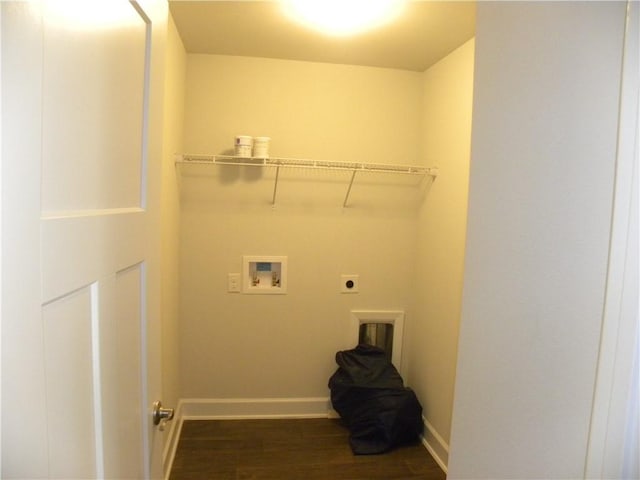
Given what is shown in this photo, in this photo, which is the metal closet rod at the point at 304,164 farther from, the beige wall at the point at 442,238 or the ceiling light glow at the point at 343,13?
the ceiling light glow at the point at 343,13

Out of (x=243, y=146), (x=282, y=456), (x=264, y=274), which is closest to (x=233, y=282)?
(x=264, y=274)

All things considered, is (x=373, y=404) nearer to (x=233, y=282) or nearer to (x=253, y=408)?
(x=253, y=408)

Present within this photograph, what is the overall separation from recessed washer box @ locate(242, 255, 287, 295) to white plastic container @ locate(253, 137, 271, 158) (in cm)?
66

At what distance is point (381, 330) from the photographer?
9.37ft

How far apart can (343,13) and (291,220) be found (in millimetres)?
1246

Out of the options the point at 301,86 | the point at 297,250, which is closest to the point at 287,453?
the point at 297,250

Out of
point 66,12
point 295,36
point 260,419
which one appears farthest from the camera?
point 260,419

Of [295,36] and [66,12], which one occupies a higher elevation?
[295,36]

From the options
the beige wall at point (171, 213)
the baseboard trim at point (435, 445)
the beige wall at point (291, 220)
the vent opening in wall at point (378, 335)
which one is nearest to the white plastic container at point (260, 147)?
the beige wall at point (291, 220)

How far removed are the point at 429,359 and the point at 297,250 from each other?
1.09m

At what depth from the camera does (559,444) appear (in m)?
0.81

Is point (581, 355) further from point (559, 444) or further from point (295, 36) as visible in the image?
point (295, 36)

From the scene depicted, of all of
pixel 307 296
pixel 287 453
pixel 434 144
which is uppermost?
pixel 434 144

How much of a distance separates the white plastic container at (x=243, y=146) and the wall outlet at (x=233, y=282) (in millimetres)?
779
